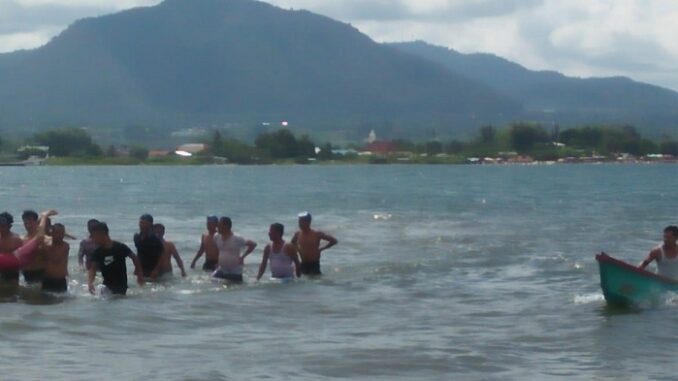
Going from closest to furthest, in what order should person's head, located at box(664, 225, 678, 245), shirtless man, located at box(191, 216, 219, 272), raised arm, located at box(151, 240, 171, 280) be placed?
person's head, located at box(664, 225, 678, 245), raised arm, located at box(151, 240, 171, 280), shirtless man, located at box(191, 216, 219, 272)

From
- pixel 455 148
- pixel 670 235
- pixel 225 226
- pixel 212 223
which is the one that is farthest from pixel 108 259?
pixel 455 148

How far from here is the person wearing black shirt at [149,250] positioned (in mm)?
18734

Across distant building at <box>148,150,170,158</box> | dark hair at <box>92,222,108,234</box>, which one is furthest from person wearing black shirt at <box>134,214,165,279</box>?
distant building at <box>148,150,170,158</box>

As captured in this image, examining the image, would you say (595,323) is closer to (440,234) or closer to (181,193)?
(440,234)

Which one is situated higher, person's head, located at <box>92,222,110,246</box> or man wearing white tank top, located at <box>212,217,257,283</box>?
person's head, located at <box>92,222,110,246</box>

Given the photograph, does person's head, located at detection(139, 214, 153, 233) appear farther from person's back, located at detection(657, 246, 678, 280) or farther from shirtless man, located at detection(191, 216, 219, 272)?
person's back, located at detection(657, 246, 678, 280)

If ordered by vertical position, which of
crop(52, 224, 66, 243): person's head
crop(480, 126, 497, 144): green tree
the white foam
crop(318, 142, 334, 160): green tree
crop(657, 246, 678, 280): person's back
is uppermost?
crop(480, 126, 497, 144): green tree

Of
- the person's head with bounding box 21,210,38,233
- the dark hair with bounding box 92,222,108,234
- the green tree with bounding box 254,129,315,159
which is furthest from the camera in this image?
the green tree with bounding box 254,129,315,159

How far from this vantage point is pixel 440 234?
3816 cm

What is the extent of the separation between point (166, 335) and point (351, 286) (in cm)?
631

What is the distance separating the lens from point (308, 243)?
20.4m

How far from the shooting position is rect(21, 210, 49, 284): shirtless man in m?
17.6

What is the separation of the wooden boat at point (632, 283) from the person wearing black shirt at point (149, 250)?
19.9 feet

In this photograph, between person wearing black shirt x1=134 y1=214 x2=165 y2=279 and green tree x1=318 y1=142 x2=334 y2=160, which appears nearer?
person wearing black shirt x1=134 y1=214 x2=165 y2=279
